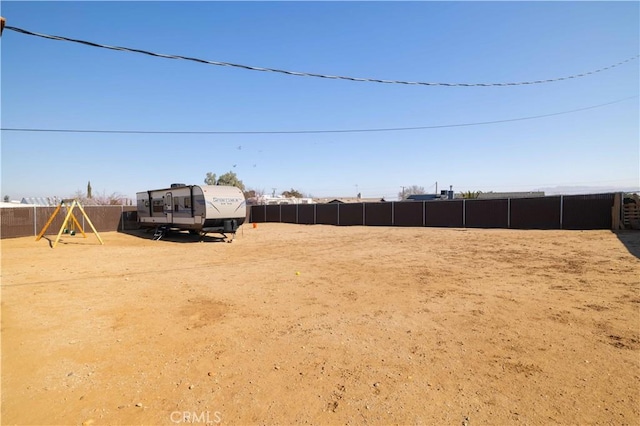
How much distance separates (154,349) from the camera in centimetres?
402

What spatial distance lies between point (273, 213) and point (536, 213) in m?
21.5

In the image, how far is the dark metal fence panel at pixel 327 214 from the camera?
28375 millimetres

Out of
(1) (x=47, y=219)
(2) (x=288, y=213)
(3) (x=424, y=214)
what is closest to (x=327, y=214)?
(2) (x=288, y=213)

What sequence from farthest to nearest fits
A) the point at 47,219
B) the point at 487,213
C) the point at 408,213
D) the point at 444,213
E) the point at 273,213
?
the point at 273,213, the point at 408,213, the point at 444,213, the point at 487,213, the point at 47,219

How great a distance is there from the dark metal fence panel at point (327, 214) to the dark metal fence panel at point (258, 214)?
20.8ft

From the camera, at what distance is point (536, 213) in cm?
1928

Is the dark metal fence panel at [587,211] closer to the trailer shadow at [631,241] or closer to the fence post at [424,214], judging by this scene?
the trailer shadow at [631,241]

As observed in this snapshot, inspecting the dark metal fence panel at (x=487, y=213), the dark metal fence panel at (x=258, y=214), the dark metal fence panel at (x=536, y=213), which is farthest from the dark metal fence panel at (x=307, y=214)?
the dark metal fence panel at (x=536, y=213)

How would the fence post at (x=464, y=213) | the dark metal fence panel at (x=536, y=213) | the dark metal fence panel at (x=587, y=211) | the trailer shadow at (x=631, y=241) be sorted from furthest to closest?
the fence post at (x=464, y=213) → the dark metal fence panel at (x=536, y=213) → the dark metal fence panel at (x=587, y=211) → the trailer shadow at (x=631, y=241)

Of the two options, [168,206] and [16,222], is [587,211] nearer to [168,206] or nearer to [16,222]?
[168,206]

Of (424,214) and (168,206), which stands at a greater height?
(168,206)

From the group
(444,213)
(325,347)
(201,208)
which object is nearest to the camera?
(325,347)

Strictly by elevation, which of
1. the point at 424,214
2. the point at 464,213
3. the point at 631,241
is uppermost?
the point at 464,213

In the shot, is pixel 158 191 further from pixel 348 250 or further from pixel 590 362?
pixel 590 362
